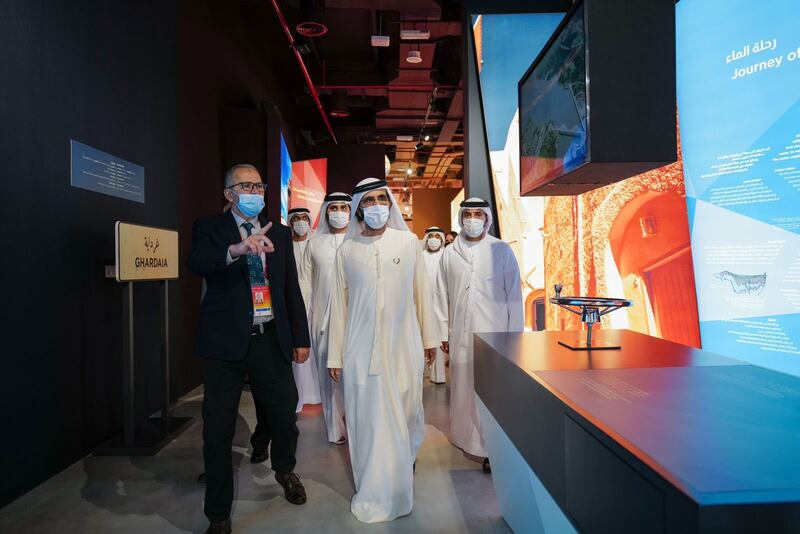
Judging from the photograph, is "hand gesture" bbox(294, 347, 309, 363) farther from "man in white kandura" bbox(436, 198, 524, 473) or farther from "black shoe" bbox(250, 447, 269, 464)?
"man in white kandura" bbox(436, 198, 524, 473)

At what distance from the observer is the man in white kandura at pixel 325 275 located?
3.97 m

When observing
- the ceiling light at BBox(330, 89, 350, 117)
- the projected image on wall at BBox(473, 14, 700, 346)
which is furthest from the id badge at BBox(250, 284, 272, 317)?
the ceiling light at BBox(330, 89, 350, 117)

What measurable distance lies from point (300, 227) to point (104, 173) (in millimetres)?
1782

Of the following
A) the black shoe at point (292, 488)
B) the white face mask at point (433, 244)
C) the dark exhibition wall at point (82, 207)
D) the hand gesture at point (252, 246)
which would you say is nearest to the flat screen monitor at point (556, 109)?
the hand gesture at point (252, 246)

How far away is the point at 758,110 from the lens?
3.12m

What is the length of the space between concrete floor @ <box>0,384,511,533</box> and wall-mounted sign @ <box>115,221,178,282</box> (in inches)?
50.3

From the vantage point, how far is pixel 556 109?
2420 mm

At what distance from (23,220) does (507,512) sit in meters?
3.17

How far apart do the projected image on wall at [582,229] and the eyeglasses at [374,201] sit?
2.03 meters

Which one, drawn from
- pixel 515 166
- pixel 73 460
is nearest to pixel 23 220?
pixel 73 460

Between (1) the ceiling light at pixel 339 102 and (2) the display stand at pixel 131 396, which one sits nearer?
(2) the display stand at pixel 131 396

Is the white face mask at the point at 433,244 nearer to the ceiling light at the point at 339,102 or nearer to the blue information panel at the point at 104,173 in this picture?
the ceiling light at the point at 339,102

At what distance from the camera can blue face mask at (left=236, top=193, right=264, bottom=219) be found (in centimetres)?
261

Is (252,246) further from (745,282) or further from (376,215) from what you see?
(745,282)
